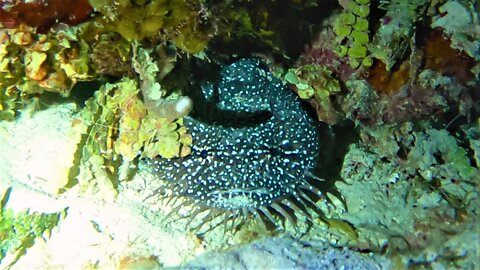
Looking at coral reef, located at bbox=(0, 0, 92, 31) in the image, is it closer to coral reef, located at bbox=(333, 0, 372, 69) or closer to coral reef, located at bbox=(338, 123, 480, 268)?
coral reef, located at bbox=(333, 0, 372, 69)

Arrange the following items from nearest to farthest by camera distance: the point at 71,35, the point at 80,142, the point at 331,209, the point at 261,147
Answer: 1. the point at 71,35
2. the point at 261,147
3. the point at 80,142
4. the point at 331,209

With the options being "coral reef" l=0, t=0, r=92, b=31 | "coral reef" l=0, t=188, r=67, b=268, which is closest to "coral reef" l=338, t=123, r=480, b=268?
"coral reef" l=0, t=188, r=67, b=268

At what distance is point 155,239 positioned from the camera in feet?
14.1

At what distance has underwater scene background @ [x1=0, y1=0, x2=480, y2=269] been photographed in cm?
378

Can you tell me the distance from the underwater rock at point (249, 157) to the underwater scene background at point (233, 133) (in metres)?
0.01


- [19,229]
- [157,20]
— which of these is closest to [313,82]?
[157,20]

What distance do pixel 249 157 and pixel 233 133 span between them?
0.83 feet

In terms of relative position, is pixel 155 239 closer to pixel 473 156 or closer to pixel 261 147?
pixel 261 147

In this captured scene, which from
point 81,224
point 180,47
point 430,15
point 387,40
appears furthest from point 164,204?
point 430,15

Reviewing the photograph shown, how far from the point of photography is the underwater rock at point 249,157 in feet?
13.2

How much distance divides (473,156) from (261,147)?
2.44m

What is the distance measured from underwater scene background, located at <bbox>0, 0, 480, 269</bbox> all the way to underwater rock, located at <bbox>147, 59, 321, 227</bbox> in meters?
0.01

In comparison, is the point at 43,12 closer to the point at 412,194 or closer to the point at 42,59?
the point at 42,59

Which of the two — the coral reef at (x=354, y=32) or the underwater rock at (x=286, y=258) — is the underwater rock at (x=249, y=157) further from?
the coral reef at (x=354, y=32)
